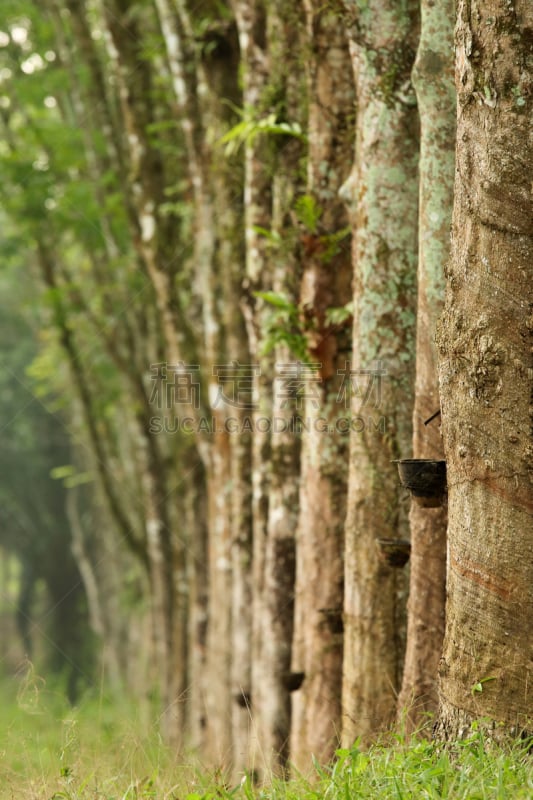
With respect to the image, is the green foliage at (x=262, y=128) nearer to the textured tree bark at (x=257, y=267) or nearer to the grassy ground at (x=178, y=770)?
the textured tree bark at (x=257, y=267)

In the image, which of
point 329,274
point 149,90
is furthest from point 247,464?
point 149,90

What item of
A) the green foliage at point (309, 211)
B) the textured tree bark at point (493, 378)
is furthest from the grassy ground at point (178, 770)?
the green foliage at point (309, 211)

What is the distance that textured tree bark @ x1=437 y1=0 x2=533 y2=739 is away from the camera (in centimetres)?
342

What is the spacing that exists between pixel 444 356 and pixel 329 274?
2614mm

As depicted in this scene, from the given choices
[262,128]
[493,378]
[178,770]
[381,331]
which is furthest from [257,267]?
[178,770]

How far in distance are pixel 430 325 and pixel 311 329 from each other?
68.4 inches

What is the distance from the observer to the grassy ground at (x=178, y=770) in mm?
3055

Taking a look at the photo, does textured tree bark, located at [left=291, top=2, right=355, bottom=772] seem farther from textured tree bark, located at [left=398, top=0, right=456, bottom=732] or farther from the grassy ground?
the grassy ground

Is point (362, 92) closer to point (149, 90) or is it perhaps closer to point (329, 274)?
point (329, 274)

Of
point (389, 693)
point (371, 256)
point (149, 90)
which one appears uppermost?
point (149, 90)

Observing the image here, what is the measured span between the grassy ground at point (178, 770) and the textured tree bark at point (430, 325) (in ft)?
1.77

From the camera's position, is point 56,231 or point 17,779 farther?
point 56,231

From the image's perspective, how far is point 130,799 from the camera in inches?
138

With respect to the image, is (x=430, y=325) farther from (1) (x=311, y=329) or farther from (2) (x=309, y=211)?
(2) (x=309, y=211)
